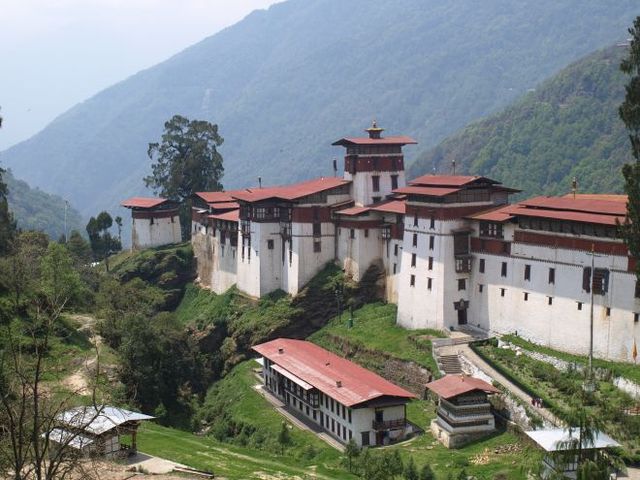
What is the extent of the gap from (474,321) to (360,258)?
1269 cm

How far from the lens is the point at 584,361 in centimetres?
5141

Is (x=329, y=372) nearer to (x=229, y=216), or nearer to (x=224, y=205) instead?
(x=229, y=216)

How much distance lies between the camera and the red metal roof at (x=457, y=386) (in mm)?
49812

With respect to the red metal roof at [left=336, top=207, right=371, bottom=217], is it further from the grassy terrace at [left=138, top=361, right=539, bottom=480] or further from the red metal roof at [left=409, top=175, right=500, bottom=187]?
the grassy terrace at [left=138, top=361, right=539, bottom=480]

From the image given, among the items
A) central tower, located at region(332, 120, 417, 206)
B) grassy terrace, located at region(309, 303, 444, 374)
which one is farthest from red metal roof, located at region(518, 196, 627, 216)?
central tower, located at region(332, 120, 417, 206)

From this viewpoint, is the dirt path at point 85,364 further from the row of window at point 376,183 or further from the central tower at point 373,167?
the row of window at point 376,183

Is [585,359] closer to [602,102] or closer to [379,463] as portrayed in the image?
[379,463]

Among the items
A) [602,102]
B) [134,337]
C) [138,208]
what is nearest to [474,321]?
[134,337]

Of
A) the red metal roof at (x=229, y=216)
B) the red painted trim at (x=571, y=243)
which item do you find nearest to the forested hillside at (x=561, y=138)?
the red metal roof at (x=229, y=216)

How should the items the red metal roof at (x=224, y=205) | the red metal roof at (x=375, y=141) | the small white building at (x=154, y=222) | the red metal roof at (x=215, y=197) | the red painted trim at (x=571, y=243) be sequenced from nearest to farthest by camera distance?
the red painted trim at (x=571, y=243) → the red metal roof at (x=375, y=141) → the red metal roof at (x=224, y=205) → the red metal roof at (x=215, y=197) → the small white building at (x=154, y=222)

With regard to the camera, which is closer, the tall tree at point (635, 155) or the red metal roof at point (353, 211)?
the tall tree at point (635, 155)

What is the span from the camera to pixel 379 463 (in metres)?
42.1

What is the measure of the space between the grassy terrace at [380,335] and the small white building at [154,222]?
3352 cm

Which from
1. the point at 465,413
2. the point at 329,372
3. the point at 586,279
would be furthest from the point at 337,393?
the point at 586,279
